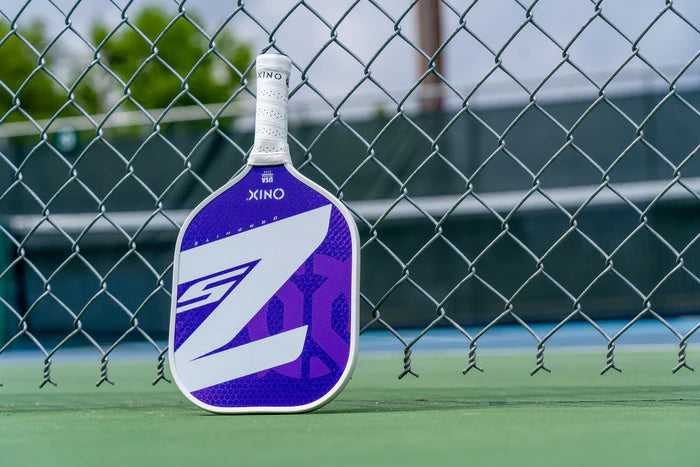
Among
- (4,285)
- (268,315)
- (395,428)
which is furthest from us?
(4,285)

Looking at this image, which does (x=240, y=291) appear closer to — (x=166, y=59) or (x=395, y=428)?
(x=395, y=428)

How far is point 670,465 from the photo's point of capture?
0.92 metres

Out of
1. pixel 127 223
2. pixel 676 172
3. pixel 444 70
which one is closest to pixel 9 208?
pixel 127 223

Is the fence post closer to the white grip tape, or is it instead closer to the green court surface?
the green court surface

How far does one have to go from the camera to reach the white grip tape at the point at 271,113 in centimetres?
155

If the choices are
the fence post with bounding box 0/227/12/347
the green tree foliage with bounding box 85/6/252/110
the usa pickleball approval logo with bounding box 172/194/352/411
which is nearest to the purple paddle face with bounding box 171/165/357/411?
the usa pickleball approval logo with bounding box 172/194/352/411

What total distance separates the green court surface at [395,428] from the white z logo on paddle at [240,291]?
95 millimetres

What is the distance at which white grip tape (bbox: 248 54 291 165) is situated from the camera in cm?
155

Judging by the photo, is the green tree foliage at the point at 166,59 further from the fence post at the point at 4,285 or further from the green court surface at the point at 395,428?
the green court surface at the point at 395,428

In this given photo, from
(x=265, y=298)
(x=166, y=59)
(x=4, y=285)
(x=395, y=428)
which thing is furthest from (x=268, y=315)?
(x=166, y=59)

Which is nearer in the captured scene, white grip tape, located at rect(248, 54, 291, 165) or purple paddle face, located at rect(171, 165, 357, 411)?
purple paddle face, located at rect(171, 165, 357, 411)

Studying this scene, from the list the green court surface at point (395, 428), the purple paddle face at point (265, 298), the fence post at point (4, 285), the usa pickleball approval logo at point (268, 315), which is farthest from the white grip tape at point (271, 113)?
the fence post at point (4, 285)

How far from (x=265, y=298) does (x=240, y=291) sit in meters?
0.05

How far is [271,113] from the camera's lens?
5.09 ft
